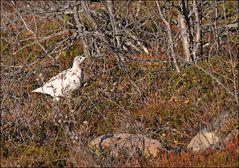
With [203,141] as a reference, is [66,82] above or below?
above

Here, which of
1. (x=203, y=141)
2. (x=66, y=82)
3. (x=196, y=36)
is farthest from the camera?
(x=196, y=36)

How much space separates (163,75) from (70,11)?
3.24m

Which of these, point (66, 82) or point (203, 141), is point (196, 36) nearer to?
point (66, 82)

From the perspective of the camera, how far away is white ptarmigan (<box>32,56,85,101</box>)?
372 inches

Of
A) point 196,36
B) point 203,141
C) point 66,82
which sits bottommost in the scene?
point 203,141

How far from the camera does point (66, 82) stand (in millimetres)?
9672

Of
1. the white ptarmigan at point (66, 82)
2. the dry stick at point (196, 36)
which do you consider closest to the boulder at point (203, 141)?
the white ptarmigan at point (66, 82)

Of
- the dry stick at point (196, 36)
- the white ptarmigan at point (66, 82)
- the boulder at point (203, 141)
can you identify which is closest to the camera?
the boulder at point (203, 141)

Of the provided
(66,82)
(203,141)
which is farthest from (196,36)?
(203,141)

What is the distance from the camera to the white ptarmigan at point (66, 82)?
9.44m

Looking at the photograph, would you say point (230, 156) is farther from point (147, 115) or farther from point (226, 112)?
point (147, 115)

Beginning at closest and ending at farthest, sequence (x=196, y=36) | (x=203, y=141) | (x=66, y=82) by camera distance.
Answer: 1. (x=203, y=141)
2. (x=66, y=82)
3. (x=196, y=36)

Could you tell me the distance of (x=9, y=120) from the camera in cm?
777

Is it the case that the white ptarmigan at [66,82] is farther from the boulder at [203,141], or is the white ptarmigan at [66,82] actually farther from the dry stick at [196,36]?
the boulder at [203,141]
